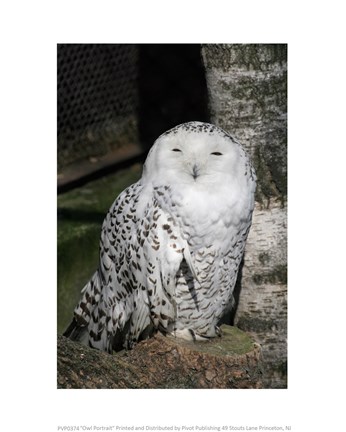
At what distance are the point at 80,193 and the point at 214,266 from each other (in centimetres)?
261

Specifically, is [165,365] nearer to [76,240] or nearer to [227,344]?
[227,344]

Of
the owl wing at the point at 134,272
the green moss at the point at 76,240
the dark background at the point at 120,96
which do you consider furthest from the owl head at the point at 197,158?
the dark background at the point at 120,96

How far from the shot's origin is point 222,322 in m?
4.06

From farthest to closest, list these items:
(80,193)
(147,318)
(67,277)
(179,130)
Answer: (80,193) → (67,277) → (147,318) → (179,130)

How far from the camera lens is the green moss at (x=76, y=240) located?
5.09 metres

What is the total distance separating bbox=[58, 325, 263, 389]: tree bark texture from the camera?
3.18m

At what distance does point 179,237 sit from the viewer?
3326mm


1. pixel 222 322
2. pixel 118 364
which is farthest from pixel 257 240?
pixel 118 364

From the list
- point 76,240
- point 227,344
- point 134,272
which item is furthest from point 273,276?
point 76,240

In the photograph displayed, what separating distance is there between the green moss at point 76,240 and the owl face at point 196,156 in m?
1.91

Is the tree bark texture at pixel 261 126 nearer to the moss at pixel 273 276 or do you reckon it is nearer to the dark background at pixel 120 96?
Result: the moss at pixel 273 276

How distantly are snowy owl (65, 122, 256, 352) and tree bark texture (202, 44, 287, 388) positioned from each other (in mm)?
424

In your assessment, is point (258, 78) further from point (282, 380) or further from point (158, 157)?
point (282, 380)

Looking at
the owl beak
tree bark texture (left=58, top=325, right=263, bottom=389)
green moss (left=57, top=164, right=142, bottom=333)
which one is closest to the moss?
tree bark texture (left=58, top=325, right=263, bottom=389)
